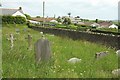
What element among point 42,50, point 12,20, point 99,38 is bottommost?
point 99,38

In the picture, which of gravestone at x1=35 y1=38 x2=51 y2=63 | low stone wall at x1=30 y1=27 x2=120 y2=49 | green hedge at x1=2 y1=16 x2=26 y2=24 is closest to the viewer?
gravestone at x1=35 y1=38 x2=51 y2=63

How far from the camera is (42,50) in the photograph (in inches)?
347

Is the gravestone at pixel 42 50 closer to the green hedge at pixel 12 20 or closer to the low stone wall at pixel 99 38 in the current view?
the low stone wall at pixel 99 38

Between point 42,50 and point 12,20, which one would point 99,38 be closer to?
point 42,50

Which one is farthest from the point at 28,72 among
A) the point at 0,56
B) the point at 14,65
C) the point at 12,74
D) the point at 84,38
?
the point at 84,38

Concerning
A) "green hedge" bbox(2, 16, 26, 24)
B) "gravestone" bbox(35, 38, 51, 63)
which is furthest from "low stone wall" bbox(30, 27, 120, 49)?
"green hedge" bbox(2, 16, 26, 24)

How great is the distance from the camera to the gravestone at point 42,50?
28.7 ft

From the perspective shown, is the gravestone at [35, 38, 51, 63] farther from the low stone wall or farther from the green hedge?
the green hedge

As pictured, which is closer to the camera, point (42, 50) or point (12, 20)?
point (42, 50)

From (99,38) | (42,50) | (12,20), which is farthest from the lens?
(12,20)

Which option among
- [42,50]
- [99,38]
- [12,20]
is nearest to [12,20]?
[12,20]

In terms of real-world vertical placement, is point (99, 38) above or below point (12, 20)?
below

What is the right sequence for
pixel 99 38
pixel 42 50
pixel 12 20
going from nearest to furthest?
pixel 42 50 < pixel 99 38 < pixel 12 20

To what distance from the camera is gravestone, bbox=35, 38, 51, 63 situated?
8750mm
